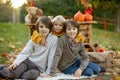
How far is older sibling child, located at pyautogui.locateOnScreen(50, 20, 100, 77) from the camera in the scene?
6.16m

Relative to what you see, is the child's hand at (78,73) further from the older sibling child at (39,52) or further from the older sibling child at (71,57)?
the older sibling child at (39,52)

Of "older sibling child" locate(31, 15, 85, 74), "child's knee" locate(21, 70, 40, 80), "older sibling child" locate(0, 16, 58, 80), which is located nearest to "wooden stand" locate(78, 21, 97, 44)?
"older sibling child" locate(31, 15, 85, 74)

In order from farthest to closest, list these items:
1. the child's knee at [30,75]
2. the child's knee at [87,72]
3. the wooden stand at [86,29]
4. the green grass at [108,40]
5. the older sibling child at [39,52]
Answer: the green grass at [108,40] → the wooden stand at [86,29] → the child's knee at [87,72] → the older sibling child at [39,52] → the child's knee at [30,75]

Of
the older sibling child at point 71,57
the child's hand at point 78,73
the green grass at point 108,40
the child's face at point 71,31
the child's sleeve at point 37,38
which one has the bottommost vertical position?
the green grass at point 108,40

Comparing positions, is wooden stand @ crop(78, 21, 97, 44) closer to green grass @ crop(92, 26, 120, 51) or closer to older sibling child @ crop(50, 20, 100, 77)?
older sibling child @ crop(50, 20, 100, 77)

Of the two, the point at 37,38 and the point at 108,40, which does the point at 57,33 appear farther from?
the point at 108,40

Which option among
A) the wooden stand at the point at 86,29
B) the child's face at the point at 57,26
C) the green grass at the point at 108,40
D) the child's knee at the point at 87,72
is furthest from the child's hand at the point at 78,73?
the green grass at the point at 108,40

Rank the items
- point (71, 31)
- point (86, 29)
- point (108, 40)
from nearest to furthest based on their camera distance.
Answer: point (71, 31)
point (86, 29)
point (108, 40)

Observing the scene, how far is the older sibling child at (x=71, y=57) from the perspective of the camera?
616cm

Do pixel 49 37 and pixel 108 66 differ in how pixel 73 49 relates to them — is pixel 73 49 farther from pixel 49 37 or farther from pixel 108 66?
pixel 108 66

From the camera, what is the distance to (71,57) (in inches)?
248

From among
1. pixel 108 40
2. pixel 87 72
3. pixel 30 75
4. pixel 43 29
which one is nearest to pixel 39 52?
pixel 43 29

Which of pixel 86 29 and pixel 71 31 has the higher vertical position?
pixel 71 31

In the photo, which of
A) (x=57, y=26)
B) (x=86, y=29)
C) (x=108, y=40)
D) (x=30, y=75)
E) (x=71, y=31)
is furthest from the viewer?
(x=108, y=40)
